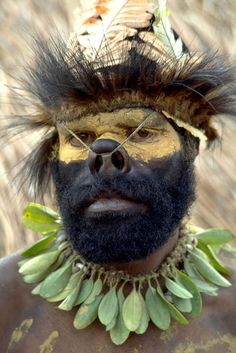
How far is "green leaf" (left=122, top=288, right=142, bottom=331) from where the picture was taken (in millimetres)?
2809

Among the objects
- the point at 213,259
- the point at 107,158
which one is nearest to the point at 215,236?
the point at 213,259

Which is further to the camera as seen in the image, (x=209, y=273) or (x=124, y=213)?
(x=209, y=273)

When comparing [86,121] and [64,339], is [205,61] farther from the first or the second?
[64,339]

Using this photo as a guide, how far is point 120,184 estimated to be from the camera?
2.76 meters

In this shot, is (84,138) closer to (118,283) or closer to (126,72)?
(126,72)

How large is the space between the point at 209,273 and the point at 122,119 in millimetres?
635

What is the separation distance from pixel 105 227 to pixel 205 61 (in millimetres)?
704

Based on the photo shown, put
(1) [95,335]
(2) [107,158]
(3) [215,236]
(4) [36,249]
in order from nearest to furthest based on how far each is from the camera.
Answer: (2) [107,158] → (1) [95,335] → (4) [36,249] → (3) [215,236]

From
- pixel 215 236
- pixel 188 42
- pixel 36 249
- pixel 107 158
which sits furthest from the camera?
pixel 188 42

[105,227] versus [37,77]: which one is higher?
[37,77]

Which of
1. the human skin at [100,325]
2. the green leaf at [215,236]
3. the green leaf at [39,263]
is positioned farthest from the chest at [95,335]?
the green leaf at [215,236]

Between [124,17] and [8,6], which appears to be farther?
[8,6]

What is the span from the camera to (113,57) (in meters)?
2.86

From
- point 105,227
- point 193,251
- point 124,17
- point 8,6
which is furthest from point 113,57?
point 8,6
